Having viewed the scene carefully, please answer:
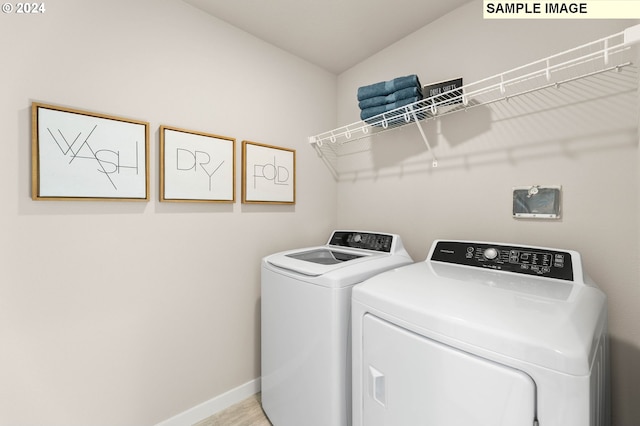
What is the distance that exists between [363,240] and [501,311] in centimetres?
114

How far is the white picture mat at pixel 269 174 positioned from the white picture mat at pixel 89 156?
0.62 meters

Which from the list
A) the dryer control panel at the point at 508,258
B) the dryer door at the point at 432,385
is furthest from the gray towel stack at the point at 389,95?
the dryer door at the point at 432,385

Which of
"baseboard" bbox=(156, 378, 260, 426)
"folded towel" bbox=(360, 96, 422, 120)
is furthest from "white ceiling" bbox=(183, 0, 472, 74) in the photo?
"baseboard" bbox=(156, 378, 260, 426)

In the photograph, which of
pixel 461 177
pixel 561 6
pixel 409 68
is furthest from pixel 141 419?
pixel 561 6

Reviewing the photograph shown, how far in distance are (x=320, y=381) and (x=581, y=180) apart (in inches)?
59.4

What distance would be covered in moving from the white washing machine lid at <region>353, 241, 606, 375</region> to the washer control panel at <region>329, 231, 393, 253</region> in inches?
21.0

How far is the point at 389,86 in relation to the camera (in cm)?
165

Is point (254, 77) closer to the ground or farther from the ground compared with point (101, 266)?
farther from the ground

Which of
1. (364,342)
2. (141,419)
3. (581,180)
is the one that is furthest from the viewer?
(141,419)

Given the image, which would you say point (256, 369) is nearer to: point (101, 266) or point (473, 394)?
point (101, 266)

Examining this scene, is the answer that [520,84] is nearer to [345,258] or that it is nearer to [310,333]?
[345,258]

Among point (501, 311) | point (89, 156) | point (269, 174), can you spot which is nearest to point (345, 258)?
point (269, 174)

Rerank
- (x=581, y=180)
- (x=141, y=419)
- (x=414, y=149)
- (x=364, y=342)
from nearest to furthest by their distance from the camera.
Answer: (x=364, y=342) → (x=581, y=180) → (x=141, y=419) → (x=414, y=149)

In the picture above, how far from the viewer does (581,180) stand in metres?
1.23
